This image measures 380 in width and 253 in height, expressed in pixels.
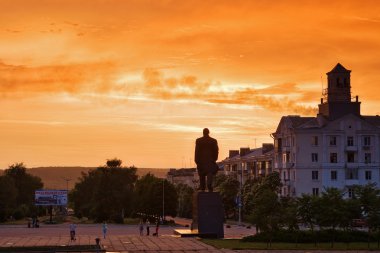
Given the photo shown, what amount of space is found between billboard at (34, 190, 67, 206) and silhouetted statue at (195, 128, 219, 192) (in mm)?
68748

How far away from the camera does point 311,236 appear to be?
53.7 meters

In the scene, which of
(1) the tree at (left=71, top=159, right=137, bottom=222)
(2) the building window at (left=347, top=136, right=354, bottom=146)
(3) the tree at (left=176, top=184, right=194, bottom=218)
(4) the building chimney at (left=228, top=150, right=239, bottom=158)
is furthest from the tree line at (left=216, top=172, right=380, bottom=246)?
(4) the building chimney at (left=228, top=150, right=239, bottom=158)

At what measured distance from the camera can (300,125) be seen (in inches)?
4505

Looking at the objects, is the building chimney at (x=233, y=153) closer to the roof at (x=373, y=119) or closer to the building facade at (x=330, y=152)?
the building facade at (x=330, y=152)

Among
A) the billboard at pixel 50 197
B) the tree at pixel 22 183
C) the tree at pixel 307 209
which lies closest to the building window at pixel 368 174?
the billboard at pixel 50 197

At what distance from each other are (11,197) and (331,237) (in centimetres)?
8372

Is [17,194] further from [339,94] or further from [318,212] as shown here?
[318,212]

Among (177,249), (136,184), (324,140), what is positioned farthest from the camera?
(136,184)

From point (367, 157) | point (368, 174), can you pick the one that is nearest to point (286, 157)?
point (367, 157)

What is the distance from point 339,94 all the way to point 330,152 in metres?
10.2

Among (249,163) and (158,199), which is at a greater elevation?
(249,163)

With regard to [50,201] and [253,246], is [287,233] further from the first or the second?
[50,201]

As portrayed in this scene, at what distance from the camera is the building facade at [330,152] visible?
372ft

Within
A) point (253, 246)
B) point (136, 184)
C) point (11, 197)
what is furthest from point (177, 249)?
point (136, 184)
